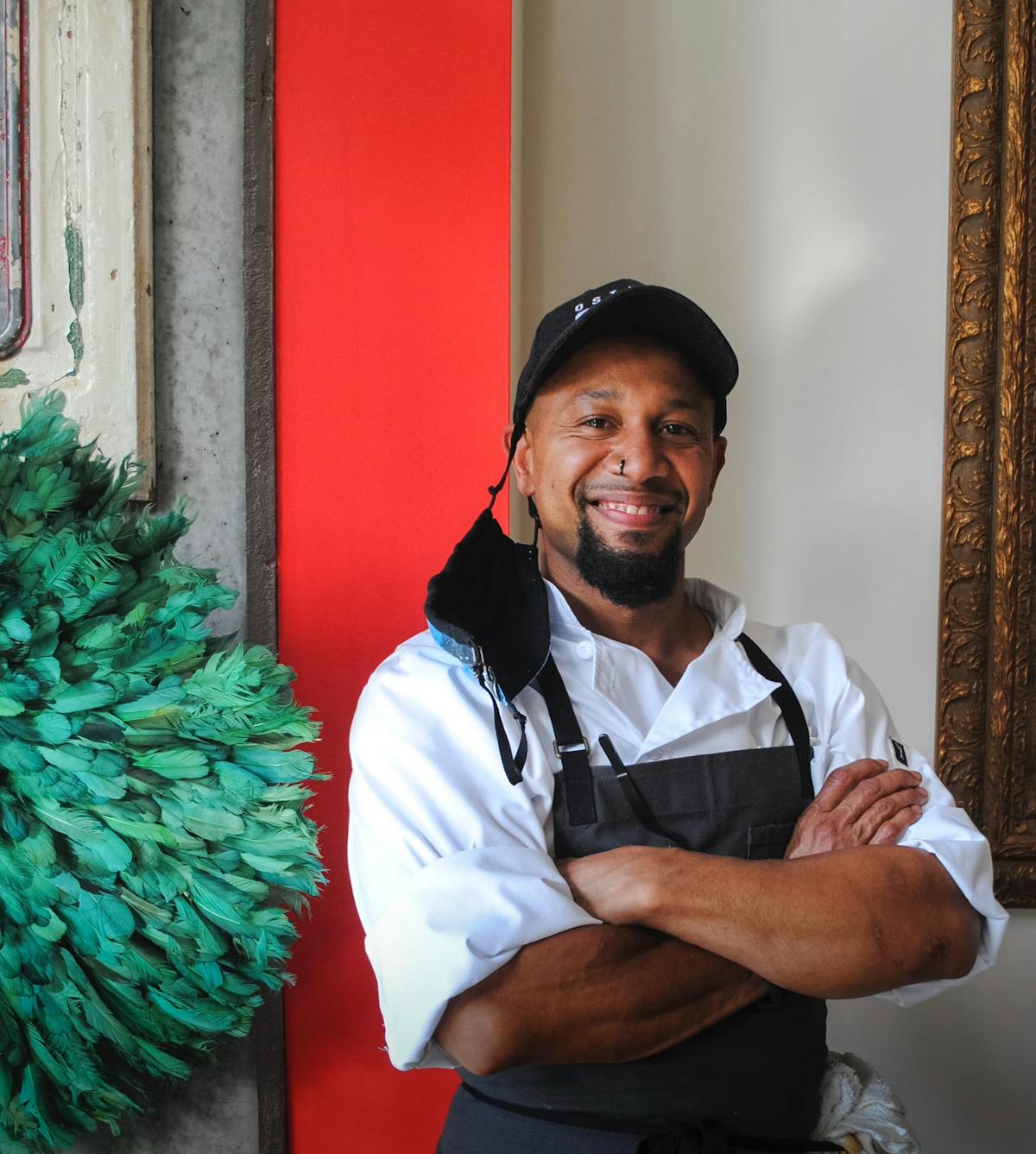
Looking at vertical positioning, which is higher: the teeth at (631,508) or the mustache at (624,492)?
the mustache at (624,492)

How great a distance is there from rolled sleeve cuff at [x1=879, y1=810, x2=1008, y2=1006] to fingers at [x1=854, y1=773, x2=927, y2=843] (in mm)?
29

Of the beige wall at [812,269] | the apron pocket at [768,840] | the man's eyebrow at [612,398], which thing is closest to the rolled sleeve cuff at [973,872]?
the apron pocket at [768,840]

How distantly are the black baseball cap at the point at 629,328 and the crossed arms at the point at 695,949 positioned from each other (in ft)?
2.08

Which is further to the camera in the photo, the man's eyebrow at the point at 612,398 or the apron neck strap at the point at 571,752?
the man's eyebrow at the point at 612,398

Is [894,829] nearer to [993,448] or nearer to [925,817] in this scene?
[925,817]

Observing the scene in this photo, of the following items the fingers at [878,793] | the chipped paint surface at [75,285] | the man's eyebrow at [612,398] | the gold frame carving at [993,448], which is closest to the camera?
the fingers at [878,793]

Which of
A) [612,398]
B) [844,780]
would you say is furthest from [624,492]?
[844,780]

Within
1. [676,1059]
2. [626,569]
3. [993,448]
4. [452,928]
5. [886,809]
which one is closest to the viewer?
[452,928]

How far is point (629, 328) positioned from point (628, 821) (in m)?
0.65

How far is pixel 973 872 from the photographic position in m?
1.11

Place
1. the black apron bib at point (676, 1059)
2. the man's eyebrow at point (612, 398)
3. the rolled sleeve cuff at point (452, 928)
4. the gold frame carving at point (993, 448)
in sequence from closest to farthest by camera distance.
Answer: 1. the rolled sleeve cuff at point (452, 928)
2. the black apron bib at point (676, 1059)
3. the man's eyebrow at point (612, 398)
4. the gold frame carving at point (993, 448)

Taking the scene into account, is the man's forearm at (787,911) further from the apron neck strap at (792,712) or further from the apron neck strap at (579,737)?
the apron neck strap at (792,712)

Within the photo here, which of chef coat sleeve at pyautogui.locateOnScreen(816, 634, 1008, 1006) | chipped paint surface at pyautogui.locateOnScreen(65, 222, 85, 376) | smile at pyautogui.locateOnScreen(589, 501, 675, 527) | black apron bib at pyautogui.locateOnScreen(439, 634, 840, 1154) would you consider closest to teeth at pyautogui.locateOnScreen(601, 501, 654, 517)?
smile at pyautogui.locateOnScreen(589, 501, 675, 527)

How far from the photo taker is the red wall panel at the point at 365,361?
1.45 m
